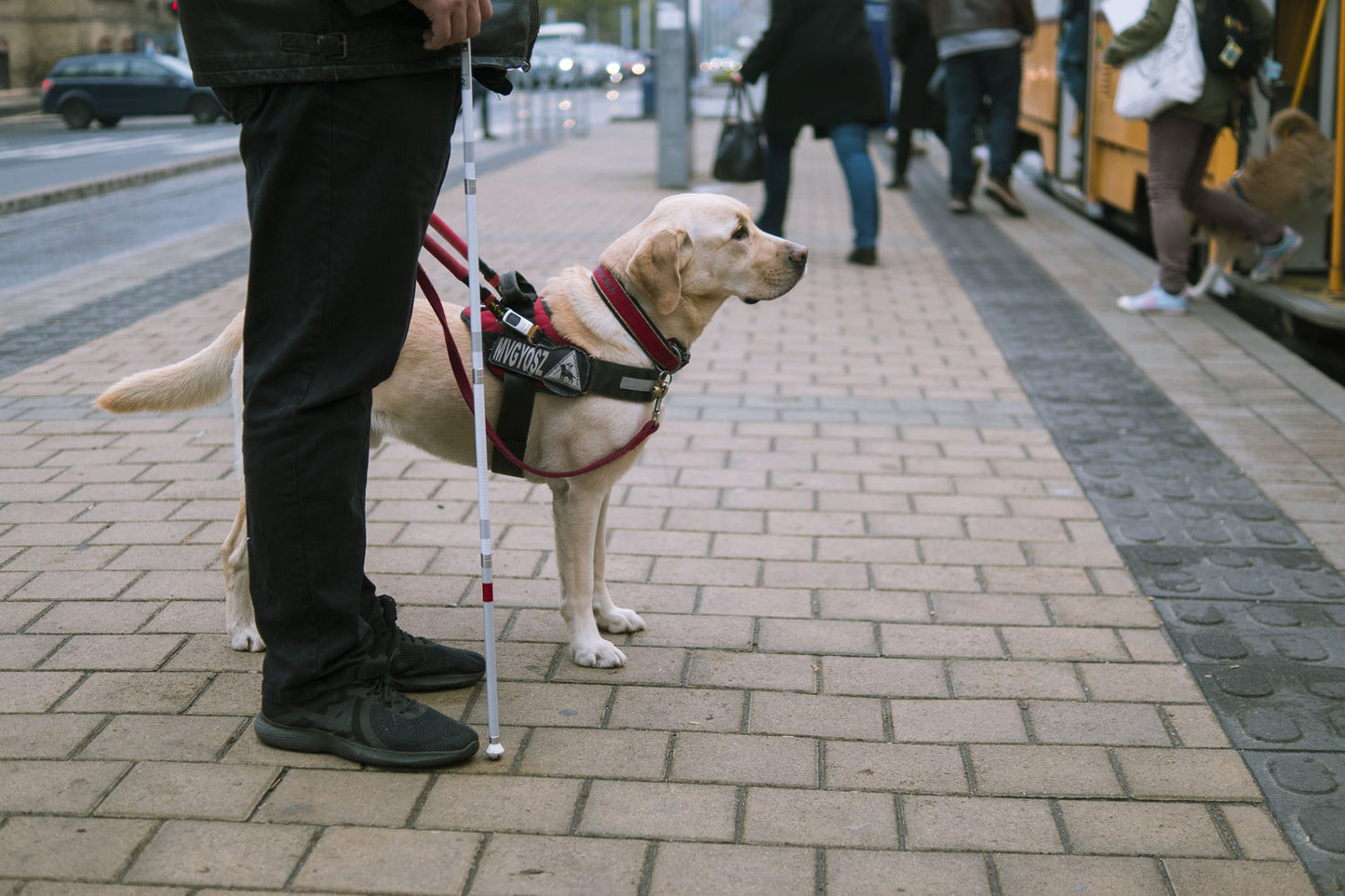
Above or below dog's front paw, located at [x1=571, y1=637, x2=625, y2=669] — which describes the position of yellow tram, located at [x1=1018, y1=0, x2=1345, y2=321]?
above

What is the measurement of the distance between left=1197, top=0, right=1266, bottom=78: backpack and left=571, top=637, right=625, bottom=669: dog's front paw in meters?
5.22

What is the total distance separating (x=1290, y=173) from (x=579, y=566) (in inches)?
219

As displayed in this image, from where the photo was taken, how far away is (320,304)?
247 centimetres

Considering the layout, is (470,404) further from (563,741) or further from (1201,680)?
(1201,680)

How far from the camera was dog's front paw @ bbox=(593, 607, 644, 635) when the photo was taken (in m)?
3.37

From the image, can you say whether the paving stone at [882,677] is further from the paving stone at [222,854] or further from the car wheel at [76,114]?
the car wheel at [76,114]

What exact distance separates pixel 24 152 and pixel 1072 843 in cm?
1156

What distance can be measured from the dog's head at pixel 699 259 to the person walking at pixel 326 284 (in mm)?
591

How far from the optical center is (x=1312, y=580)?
3717mm

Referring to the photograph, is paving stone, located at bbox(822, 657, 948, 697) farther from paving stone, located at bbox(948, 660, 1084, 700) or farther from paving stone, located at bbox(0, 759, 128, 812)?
paving stone, located at bbox(0, 759, 128, 812)

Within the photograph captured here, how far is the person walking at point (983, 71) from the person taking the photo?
10586mm

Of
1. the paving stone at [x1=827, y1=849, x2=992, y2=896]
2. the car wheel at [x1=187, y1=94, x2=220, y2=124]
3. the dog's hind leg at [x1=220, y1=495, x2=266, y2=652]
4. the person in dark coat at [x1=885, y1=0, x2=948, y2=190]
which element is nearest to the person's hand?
the dog's hind leg at [x1=220, y1=495, x2=266, y2=652]

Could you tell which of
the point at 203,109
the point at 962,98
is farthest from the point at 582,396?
the point at 203,109

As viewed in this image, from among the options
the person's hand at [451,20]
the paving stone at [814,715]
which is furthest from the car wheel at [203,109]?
the paving stone at [814,715]
